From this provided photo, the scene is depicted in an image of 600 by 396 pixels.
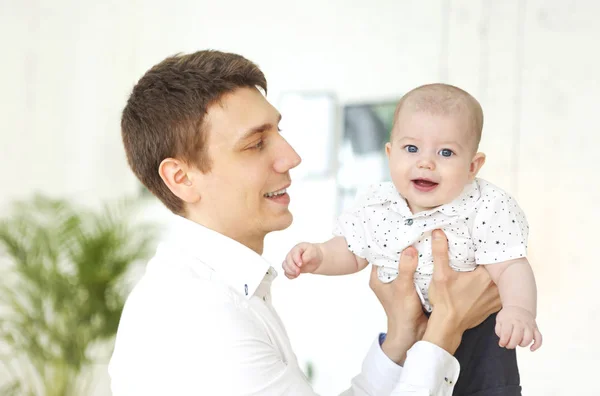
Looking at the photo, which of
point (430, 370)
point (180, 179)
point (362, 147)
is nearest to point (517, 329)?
point (430, 370)

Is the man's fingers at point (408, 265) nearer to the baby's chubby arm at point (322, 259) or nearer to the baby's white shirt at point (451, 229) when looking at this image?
the baby's white shirt at point (451, 229)

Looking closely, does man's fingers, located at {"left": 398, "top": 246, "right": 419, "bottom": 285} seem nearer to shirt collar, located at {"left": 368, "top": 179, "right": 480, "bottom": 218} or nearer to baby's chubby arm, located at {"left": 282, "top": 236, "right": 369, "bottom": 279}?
Answer: shirt collar, located at {"left": 368, "top": 179, "right": 480, "bottom": 218}

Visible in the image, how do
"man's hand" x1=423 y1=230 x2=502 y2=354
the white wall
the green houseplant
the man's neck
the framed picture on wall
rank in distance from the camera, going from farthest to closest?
the framed picture on wall < the green houseplant < the white wall < the man's neck < "man's hand" x1=423 y1=230 x2=502 y2=354

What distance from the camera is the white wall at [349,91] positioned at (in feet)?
12.1

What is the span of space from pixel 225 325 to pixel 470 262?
0.65m

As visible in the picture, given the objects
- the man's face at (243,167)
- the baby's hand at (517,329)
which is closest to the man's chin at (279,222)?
the man's face at (243,167)

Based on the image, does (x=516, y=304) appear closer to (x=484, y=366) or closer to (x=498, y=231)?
(x=498, y=231)

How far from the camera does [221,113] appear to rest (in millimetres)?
1749

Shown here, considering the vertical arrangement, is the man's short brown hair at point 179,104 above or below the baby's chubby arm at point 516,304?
above

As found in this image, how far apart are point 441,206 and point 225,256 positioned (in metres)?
0.52

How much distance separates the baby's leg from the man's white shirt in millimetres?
187

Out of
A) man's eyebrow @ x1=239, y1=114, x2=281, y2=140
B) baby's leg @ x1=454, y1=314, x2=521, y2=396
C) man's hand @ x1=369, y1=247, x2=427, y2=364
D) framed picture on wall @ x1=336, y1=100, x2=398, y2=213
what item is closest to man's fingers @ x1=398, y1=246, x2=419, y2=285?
man's hand @ x1=369, y1=247, x2=427, y2=364

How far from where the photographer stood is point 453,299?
1.70 metres

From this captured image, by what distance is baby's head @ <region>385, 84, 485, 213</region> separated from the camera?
171 cm
